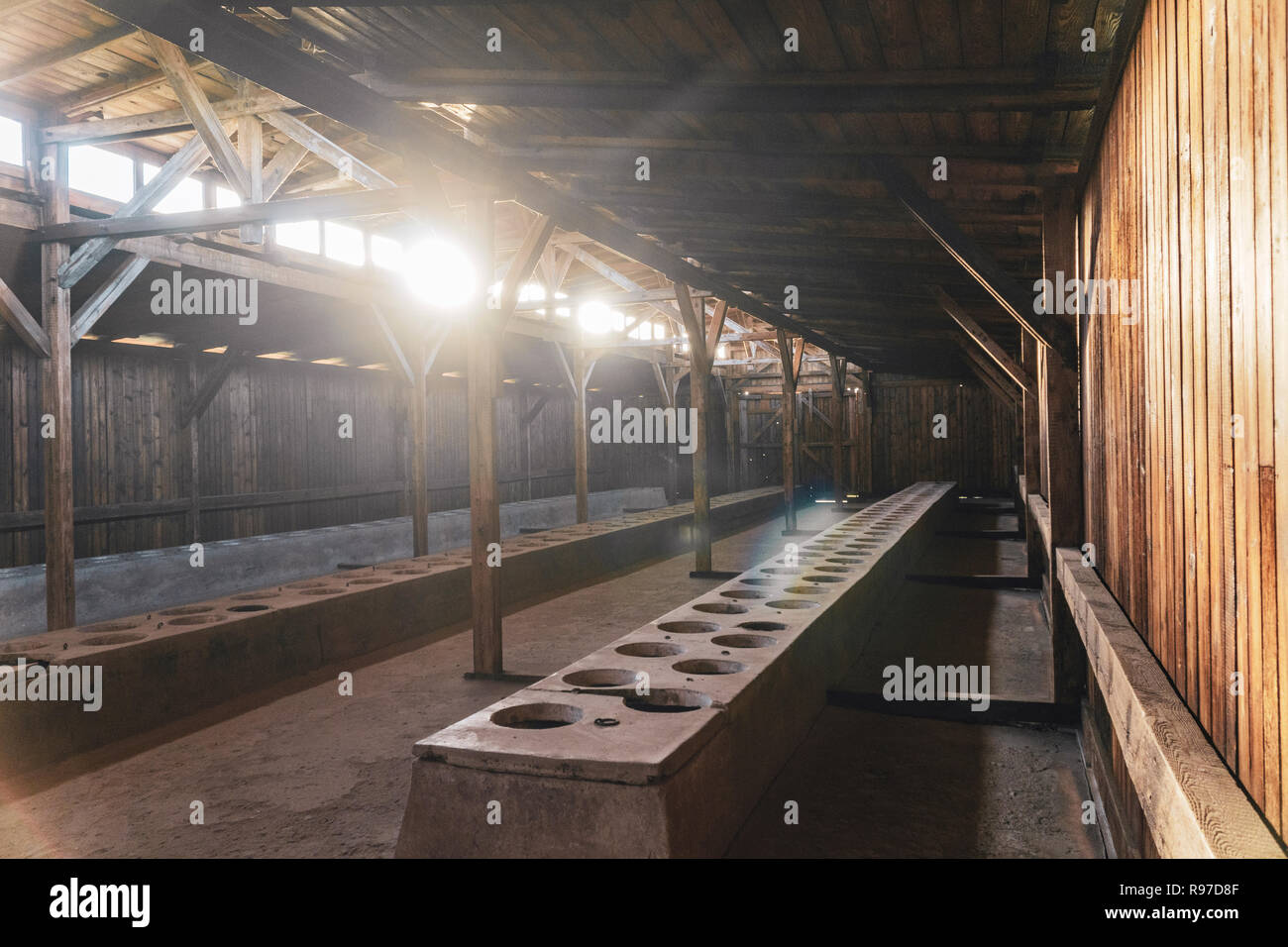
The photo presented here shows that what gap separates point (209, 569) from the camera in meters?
10.0

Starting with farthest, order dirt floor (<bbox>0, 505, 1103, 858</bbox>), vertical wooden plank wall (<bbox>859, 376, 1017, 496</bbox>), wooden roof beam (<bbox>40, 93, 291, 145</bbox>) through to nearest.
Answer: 1. vertical wooden plank wall (<bbox>859, 376, 1017, 496</bbox>)
2. wooden roof beam (<bbox>40, 93, 291, 145</bbox>)
3. dirt floor (<bbox>0, 505, 1103, 858</bbox>)

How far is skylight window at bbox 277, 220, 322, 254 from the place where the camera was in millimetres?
11652

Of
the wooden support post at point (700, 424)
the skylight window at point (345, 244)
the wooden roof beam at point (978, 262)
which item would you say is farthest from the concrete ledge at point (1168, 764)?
the skylight window at point (345, 244)

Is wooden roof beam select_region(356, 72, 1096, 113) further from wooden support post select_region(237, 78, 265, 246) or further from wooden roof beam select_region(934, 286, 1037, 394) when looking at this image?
wooden support post select_region(237, 78, 265, 246)

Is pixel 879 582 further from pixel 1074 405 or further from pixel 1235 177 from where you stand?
pixel 1235 177

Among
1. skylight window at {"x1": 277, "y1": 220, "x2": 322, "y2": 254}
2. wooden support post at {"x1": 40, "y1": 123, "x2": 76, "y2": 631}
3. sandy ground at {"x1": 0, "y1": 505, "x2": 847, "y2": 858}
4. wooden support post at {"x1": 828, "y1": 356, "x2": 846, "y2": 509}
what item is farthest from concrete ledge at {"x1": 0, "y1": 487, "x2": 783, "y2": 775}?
wooden support post at {"x1": 828, "y1": 356, "x2": 846, "y2": 509}

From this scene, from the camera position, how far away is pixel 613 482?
74.7 feet

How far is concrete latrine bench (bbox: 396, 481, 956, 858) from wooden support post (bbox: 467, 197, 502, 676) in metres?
1.36

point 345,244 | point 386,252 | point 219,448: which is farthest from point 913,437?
point 219,448

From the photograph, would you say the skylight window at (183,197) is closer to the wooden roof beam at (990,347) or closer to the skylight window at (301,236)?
the skylight window at (301,236)

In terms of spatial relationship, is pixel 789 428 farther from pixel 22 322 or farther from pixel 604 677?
pixel 22 322

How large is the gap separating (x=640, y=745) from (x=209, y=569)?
909 centimetres

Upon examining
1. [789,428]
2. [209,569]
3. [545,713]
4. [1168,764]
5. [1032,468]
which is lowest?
[209,569]
